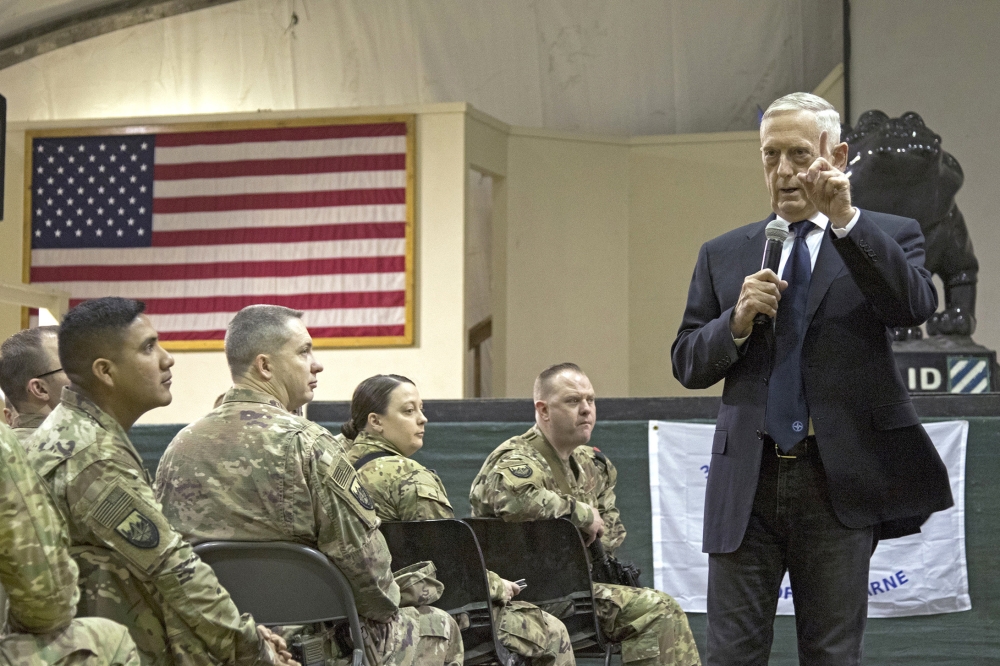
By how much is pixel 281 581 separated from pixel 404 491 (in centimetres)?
83

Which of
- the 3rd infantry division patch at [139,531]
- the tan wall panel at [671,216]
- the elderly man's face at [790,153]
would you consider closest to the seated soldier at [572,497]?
the 3rd infantry division patch at [139,531]

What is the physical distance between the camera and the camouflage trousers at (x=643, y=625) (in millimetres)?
3832

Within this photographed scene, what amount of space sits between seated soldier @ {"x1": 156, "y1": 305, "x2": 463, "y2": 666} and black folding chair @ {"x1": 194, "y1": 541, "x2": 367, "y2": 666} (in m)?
0.08

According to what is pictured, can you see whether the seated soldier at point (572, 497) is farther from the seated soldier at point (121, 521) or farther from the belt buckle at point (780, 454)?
the belt buckle at point (780, 454)

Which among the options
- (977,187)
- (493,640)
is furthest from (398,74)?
(493,640)

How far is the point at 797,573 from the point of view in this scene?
6.53 feet

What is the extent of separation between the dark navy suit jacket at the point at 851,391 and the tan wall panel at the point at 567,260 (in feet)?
26.1

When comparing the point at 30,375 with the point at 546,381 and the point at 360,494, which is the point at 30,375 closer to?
the point at 360,494

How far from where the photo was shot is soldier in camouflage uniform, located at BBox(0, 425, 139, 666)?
174 centimetres

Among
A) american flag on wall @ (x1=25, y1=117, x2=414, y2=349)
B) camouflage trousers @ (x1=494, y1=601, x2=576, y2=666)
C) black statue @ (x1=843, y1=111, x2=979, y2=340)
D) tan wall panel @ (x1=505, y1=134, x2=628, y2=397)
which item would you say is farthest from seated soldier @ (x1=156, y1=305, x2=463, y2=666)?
tan wall panel @ (x1=505, y1=134, x2=628, y2=397)

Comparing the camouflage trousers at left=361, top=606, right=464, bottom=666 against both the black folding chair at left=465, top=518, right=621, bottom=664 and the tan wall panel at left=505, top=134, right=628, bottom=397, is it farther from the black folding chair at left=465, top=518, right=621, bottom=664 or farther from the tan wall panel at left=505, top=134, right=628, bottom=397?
the tan wall panel at left=505, top=134, right=628, bottom=397

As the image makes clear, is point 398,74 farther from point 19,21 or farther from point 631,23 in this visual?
point 19,21

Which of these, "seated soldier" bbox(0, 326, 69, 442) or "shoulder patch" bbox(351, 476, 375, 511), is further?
"seated soldier" bbox(0, 326, 69, 442)

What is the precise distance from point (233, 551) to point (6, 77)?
31.5 ft
